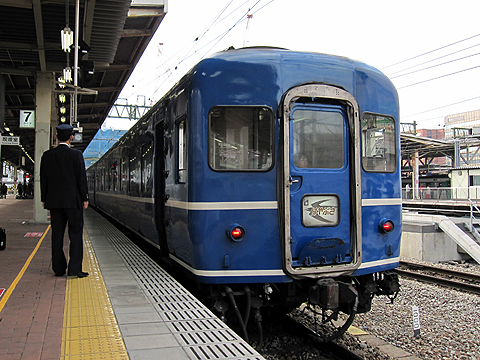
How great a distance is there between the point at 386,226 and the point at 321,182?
1053 mm

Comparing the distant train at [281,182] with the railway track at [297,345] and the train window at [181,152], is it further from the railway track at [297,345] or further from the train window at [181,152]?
the railway track at [297,345]

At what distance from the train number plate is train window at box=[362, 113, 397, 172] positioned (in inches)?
24.9

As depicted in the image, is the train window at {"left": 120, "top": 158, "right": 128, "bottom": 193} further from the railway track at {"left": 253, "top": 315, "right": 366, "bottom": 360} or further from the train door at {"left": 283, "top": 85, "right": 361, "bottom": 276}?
the train door at {"left": 283, "top": 85, "right": 361, "bottom": 276}

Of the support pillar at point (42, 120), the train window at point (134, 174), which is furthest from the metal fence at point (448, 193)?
the support pillar at point (42, 120)

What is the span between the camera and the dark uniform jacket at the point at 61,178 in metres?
5.15

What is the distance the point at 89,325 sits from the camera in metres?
3.67

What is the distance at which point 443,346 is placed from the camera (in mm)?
5574

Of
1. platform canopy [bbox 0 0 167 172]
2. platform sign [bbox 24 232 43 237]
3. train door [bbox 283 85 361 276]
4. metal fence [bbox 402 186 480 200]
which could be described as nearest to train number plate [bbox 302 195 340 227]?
train door [bbox 283 85 361 276]

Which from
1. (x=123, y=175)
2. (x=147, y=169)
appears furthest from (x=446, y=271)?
(x=123, y=175)

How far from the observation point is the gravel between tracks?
5477mm

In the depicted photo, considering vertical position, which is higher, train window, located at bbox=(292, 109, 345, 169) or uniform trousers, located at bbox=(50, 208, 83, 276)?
train window, located at bbox=(292, 109, 345, 169)

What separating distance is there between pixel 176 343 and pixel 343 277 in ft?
7.86

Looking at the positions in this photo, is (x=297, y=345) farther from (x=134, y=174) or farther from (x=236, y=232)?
(x=134, y=174)

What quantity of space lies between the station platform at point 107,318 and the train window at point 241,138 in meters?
1.51
